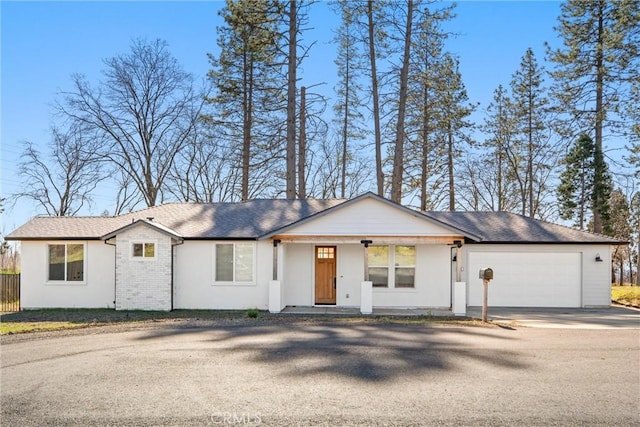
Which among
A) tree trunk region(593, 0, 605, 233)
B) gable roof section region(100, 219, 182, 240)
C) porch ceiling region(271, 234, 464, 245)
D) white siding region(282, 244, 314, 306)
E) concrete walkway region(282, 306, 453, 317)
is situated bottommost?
concrete walkway region(282, 306, 453, 317)

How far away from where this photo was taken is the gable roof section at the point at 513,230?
53.1 ft

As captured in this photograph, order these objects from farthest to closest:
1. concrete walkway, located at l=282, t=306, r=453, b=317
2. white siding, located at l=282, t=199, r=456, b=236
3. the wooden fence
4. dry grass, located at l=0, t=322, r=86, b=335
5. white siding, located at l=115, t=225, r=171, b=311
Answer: the wooden fence < white siding, located at l=115, t=225, r=171, b=311 < white siding, located at l=282, t=199, r=456, b=236 < concrete walkway, located at l=282, t=306, r=453, b=317 < dry grass, located at l=0, t=322, r=86, b=335

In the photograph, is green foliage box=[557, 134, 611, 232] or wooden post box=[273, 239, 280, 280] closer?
wooden post box=[273, 239, 280, 280]

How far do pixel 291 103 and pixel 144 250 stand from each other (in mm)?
10827

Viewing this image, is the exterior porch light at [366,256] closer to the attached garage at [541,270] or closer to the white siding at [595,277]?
the attached garage at [541,270]

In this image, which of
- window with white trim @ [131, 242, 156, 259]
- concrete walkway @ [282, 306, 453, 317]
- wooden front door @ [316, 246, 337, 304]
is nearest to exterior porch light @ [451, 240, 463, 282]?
concrete walkway @ [282, 306, 453, 317]

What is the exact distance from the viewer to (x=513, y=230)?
17.2 meters

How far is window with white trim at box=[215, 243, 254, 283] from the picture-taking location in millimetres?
15516

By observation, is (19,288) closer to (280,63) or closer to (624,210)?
(280,63)

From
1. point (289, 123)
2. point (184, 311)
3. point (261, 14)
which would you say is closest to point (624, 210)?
point (289, 123)

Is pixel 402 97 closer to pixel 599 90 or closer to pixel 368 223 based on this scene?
pixel 368 223

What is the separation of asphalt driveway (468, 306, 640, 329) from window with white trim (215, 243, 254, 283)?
745cm

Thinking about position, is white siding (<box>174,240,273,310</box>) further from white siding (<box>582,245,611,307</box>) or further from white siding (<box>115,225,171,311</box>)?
white siding (<box>582,245,611,307</box>)

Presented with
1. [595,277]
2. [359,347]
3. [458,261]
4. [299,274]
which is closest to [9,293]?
[299,274]
